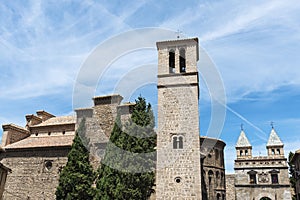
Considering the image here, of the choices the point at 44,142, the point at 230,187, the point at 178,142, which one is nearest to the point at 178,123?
the point at 178,142

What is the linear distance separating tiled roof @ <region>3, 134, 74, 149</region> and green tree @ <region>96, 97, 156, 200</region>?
560 centimetres

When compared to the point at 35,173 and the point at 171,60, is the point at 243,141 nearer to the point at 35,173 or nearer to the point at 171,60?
the point at 171,60

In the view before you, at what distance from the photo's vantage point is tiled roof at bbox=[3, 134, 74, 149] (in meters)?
22.0

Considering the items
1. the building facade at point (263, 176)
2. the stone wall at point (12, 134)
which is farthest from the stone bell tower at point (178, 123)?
the building facade at point (263, 176)

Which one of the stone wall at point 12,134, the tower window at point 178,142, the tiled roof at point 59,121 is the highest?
the tiled roof at point 59,121

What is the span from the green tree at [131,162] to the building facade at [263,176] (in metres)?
21.7

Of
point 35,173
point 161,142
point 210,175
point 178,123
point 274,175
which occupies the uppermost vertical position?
point 178,123

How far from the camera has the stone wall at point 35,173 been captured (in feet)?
68.4

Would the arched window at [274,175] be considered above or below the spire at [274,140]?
below

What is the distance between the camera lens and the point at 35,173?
2148 centimetres

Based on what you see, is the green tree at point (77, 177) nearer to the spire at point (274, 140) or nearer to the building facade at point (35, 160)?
the building facade at point (35, 160)

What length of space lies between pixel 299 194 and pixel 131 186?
65.6ft

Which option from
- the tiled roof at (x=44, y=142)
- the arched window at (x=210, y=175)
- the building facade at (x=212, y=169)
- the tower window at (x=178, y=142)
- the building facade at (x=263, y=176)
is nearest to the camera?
the tower window at (x=178, y=142)

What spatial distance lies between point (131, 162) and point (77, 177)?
434cm
